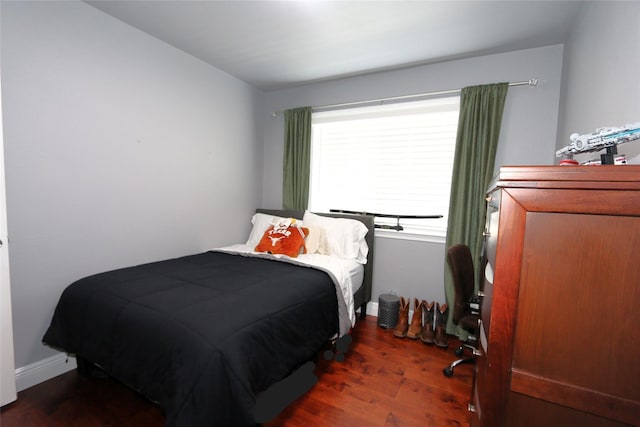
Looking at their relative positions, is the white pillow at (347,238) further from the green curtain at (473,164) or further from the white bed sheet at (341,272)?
the green curtain at (473,164)

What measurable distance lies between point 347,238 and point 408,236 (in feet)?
2.07

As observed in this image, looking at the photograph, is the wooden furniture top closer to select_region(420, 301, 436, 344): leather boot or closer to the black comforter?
the black comforter

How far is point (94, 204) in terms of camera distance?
6.82ft

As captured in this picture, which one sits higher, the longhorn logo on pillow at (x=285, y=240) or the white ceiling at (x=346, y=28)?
the white ceiling at (x=346, y=28)

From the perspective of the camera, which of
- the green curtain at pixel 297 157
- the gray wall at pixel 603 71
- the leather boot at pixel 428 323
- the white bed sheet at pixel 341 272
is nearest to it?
the gray wall at pixel 603 71

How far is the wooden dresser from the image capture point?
0.69 meters

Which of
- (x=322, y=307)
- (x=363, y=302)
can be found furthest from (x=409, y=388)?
(x=363, y=302)

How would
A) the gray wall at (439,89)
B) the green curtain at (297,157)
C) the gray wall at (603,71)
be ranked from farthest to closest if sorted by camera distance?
the green curtain at (297,157)
the gray wall at (439,89)
the gray wall at (603,71)

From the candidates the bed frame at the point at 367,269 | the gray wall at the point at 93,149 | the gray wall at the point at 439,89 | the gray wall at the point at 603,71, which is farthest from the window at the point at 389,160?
the gray wall at the point at 93,149

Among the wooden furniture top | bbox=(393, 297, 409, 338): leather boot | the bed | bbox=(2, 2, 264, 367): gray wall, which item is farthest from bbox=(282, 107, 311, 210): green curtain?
the wooden furniture top

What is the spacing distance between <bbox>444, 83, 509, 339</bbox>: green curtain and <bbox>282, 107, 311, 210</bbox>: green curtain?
1.59 meters

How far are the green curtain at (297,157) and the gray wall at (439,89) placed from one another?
18 cm

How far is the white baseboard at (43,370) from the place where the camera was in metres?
1.78

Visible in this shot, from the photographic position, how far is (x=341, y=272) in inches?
90.3
